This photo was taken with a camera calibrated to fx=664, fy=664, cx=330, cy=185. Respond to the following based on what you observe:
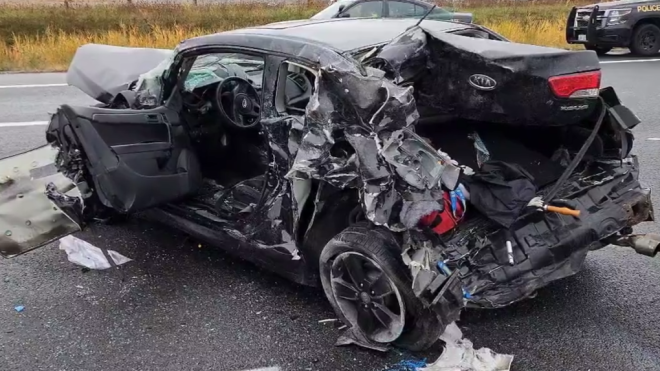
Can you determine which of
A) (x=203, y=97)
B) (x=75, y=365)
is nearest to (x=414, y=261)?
(x=75, y=365)

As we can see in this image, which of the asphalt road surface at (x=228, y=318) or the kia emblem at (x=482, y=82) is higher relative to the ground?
the kia emblem at (x=482, y=82)

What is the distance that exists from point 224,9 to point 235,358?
15280mm

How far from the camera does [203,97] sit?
14.0 ft

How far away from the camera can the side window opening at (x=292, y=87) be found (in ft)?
11.3

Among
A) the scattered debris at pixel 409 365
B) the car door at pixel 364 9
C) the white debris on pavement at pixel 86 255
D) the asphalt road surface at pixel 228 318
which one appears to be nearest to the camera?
the scattered debris at pixel 409 365

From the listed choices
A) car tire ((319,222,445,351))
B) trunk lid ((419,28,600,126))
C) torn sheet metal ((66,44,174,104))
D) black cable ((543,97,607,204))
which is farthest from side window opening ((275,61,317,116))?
torn sheet metal ((66,44,174,104))

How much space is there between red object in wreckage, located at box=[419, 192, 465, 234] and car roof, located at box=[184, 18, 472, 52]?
1.00 meters

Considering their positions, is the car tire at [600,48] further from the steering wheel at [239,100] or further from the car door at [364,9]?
the steering wheel at [239,100]

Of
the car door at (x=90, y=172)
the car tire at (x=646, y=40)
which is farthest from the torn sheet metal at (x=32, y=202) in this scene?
the car tire at (x=646, y=40)

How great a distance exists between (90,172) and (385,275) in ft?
5.79

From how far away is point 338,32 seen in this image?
376 cm

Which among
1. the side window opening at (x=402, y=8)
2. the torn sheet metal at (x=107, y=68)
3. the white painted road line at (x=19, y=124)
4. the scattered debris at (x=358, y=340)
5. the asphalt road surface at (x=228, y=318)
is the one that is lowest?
the asphalt road surface at (x=228, y=318)

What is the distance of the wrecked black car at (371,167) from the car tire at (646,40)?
10.0 m

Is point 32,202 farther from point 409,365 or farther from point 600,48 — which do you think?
point 600,48
